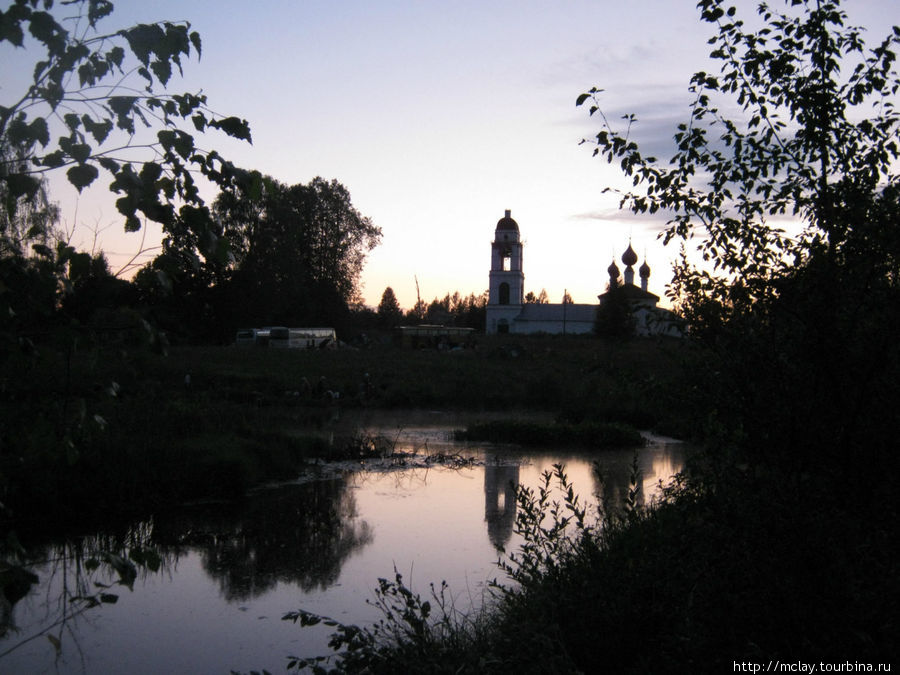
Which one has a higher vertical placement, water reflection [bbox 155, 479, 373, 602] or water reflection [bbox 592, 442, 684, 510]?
water reflection [bbox 592, 442, 684, 510]

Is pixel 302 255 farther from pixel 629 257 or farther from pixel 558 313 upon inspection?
pixel 629 257

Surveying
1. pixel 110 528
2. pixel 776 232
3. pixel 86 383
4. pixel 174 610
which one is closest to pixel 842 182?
pixel 776 232

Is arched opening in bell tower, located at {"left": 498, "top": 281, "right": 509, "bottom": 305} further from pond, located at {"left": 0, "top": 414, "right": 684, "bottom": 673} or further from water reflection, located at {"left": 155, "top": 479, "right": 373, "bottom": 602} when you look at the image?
water reflection, located at {"left": 155, "top": 479, "right": 373, "bottom": 602}

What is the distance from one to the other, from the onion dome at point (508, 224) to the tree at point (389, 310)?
57.6 feet

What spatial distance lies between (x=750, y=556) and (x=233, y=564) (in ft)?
20.2

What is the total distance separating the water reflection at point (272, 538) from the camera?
28.1 feet

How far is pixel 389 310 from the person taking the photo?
10719 cm

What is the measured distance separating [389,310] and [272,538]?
97.6 metres

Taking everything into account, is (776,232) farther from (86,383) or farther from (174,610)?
(174,610)

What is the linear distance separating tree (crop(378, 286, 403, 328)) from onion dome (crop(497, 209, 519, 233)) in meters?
17.6

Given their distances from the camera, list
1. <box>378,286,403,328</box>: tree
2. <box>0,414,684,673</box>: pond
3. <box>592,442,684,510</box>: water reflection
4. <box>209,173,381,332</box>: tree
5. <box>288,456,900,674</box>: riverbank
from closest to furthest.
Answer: <box>288,456,900,674</box>: riverbank → <box>0,414,684,673</box>: pond → <box>592,442,684,510</box>: water reflection → <box>209,173,381,332</box>: tree → <box>378,286,403,328</box>: tree

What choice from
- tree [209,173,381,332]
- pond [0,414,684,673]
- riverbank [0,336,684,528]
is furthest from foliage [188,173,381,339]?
pond [0,414,684,673]

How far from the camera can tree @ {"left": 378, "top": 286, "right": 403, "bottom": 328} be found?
9794 centimetres

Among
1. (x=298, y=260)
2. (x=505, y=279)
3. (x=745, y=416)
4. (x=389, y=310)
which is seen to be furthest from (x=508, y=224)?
(x=745, y=416)
